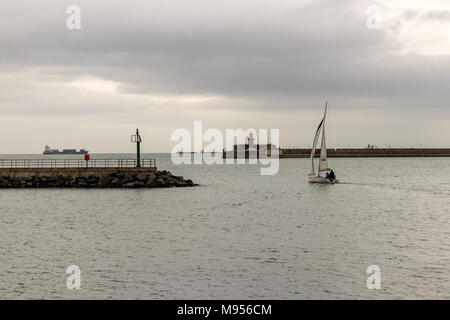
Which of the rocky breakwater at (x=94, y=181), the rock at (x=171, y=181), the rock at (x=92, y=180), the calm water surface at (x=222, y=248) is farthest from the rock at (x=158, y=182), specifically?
the calm water surface at (x=222, y=248)

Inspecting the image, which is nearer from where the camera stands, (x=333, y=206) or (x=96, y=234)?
(x=96, y=234)

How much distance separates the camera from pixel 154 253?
96.7 feet

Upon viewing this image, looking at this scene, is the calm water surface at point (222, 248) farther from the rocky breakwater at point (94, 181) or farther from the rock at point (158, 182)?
the rock at point (158, 182)

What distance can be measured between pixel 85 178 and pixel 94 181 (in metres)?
1.86

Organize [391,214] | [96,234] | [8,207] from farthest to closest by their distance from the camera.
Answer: [8,207] < [391,214] < [96,234]

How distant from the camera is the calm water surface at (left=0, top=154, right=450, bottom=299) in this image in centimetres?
A: 2238

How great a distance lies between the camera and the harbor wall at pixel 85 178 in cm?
7088

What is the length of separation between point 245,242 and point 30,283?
1366cm

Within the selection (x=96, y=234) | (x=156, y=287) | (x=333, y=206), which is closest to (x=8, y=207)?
(x=96, y=234)

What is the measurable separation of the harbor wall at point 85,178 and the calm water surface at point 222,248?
12669 mm

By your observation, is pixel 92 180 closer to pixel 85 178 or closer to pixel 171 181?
pixel 85 178

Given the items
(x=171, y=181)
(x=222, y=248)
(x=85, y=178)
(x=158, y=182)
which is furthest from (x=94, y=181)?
(x=222, y=248)
